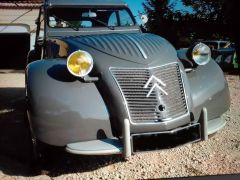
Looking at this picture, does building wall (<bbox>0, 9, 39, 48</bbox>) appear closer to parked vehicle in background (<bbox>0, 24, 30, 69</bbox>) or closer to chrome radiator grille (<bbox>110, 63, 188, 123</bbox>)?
parked vehicle in background (<bbox>0, 24, 30, 69</bbox>)

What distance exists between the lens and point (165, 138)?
1622 mm

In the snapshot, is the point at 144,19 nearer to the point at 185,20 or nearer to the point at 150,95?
the point at 185,20

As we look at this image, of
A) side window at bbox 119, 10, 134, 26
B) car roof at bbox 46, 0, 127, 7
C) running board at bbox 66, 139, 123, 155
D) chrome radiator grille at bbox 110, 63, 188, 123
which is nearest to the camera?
running board at bbox 66, 139, 123, 155

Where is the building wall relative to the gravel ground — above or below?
above

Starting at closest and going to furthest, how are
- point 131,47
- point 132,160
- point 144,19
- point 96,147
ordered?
point 96,147 → point 131,47 → point 132,160 → point 144,19

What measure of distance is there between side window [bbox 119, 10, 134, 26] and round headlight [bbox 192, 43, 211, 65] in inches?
27.1

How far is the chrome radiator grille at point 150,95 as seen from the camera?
1.63 metres

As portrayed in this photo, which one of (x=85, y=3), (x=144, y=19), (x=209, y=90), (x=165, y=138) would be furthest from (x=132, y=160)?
(x=85, y=3)

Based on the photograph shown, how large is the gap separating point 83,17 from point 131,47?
2.23ft

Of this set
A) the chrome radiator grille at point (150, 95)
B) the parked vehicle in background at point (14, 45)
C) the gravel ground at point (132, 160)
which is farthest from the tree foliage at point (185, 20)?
the parked vehicle in background at point (14, 45)

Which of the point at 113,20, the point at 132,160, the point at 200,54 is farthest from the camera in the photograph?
the point at 113,20

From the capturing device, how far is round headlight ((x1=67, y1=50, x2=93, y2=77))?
1624 millimetres

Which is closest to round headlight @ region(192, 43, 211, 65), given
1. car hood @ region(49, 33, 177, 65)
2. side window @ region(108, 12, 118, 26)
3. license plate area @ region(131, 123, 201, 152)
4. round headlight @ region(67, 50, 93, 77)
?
car hood @ region(49, 33, 177, 65)

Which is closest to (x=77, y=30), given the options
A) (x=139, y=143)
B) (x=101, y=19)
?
(x=101, y=19)
